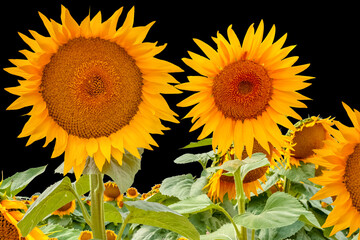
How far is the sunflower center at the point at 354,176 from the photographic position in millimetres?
1616

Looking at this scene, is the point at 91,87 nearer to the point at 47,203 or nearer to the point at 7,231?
the point at 47,203

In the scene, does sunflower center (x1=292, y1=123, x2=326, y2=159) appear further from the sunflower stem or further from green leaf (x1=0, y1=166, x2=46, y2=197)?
green leaf (x1=0, y1=166, x2=46, y2=197)

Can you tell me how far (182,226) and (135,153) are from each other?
25 centimetres

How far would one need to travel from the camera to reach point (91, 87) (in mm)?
1410

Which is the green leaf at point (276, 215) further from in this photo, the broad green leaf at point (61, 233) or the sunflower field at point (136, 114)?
the broad green leaf at point (61, 233)

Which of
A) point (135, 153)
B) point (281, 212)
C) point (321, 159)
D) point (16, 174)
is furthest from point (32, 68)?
point (281, 212)

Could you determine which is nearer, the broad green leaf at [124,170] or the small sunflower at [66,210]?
the broad green leaf at [124,170]

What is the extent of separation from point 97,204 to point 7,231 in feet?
0.96

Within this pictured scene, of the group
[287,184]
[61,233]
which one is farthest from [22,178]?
[287,184]

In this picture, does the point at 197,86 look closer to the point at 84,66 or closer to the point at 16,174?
the point at 84,66

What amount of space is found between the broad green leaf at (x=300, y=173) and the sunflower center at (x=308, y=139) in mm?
73

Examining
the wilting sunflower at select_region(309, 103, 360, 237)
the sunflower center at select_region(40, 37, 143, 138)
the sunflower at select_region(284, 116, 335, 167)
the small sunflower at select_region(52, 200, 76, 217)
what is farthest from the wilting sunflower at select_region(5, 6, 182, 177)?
the small sunflower at select_region(52, 200, 76, 217)

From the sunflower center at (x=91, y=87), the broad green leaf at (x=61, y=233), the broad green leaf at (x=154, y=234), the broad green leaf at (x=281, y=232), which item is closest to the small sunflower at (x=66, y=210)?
the broad green leaf at (x=154, y=234)

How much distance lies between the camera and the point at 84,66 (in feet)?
4.58
